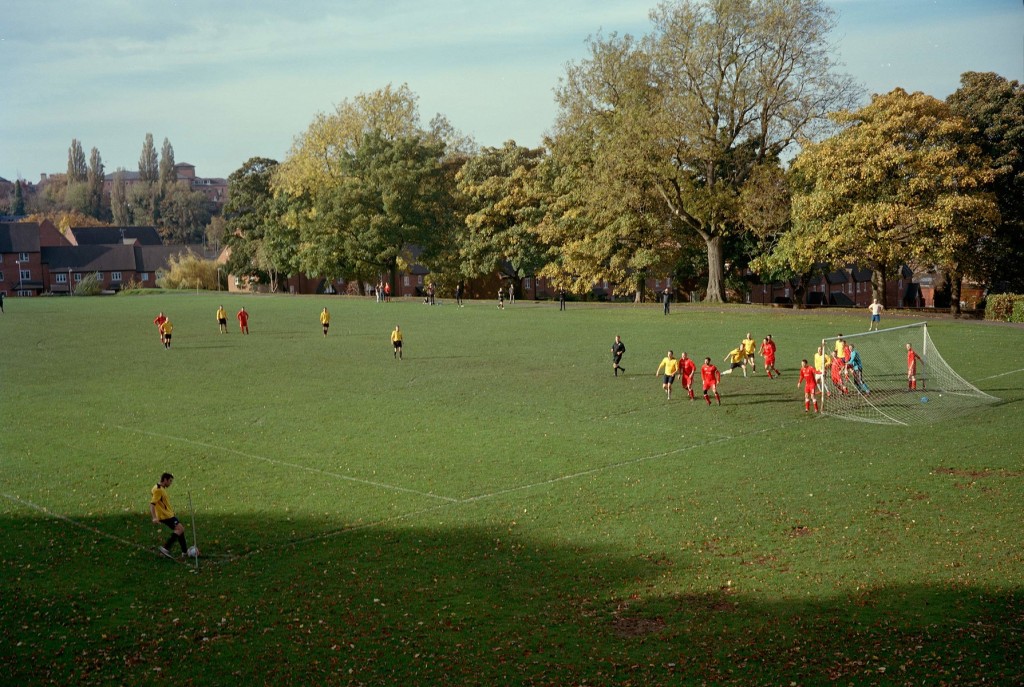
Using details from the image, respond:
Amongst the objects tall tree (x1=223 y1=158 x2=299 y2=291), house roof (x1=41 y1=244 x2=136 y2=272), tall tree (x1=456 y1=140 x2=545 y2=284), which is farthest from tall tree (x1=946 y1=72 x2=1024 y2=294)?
house roof (x1=41 y1=244 x2=136 y2=272)

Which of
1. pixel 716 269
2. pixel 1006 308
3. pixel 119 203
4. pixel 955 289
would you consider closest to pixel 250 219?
pixel 119 203

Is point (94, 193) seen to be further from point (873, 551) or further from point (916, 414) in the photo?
point (873, 551)

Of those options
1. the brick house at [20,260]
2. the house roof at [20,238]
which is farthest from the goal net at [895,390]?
the house roof at [20,238]

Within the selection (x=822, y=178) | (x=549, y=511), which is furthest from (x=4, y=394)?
(x=822, y=178)

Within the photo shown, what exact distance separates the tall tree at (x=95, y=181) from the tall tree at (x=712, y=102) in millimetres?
56938

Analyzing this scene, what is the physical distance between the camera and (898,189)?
56656mm

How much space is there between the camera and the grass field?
1389 cm

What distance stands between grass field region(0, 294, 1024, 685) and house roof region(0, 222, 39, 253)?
44.9m

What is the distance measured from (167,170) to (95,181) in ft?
69.5

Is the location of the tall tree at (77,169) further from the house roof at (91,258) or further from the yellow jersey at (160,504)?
the yellow jersey at (160,504)

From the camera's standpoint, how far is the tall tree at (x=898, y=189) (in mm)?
54969

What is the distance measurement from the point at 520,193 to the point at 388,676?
71727mm

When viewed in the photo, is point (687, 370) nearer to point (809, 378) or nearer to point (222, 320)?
point (809, 378)

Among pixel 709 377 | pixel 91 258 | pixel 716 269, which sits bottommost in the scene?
pixel 709 377
